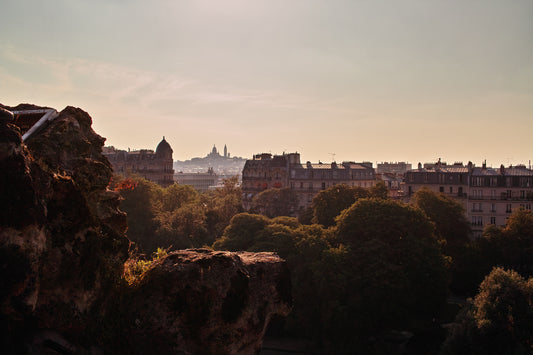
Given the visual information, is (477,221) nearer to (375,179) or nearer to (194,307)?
(375,179)

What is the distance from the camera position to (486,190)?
64.2m

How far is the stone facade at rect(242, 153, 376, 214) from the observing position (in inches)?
3036

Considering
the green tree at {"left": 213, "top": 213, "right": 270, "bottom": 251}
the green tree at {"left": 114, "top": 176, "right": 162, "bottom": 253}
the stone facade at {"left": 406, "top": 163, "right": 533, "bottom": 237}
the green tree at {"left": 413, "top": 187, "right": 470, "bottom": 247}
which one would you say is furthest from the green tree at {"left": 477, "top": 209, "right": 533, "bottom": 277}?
the green tree at {"left": 114, "top": 176, "right": 162, "bottom": 253}

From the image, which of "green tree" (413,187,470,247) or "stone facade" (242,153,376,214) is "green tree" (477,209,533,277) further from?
"stone facade" (242,153,376,214)

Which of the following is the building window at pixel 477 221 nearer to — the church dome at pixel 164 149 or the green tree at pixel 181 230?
the green tree at pixel 181 230

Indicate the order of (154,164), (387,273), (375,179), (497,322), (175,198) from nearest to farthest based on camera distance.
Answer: (497,322)
(387,273)
(175,198)
(375,179)
(154,164)

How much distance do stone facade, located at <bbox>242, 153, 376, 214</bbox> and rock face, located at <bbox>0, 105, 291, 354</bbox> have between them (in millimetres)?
62107

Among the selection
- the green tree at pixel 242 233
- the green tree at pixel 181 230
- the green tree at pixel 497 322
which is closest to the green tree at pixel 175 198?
the green tree at pixel 181 230

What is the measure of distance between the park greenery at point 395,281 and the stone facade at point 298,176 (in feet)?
91.7

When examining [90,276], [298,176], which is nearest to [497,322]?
[90,276]

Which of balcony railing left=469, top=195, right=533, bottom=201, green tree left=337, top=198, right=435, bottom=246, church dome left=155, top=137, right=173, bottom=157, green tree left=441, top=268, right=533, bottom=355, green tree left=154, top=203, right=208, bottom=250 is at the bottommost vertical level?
green tree left=441, top=268, right=533, bottom=355

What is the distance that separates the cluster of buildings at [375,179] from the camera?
207ft

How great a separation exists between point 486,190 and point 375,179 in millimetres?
22552

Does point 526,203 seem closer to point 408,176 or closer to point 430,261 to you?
point 408,176
